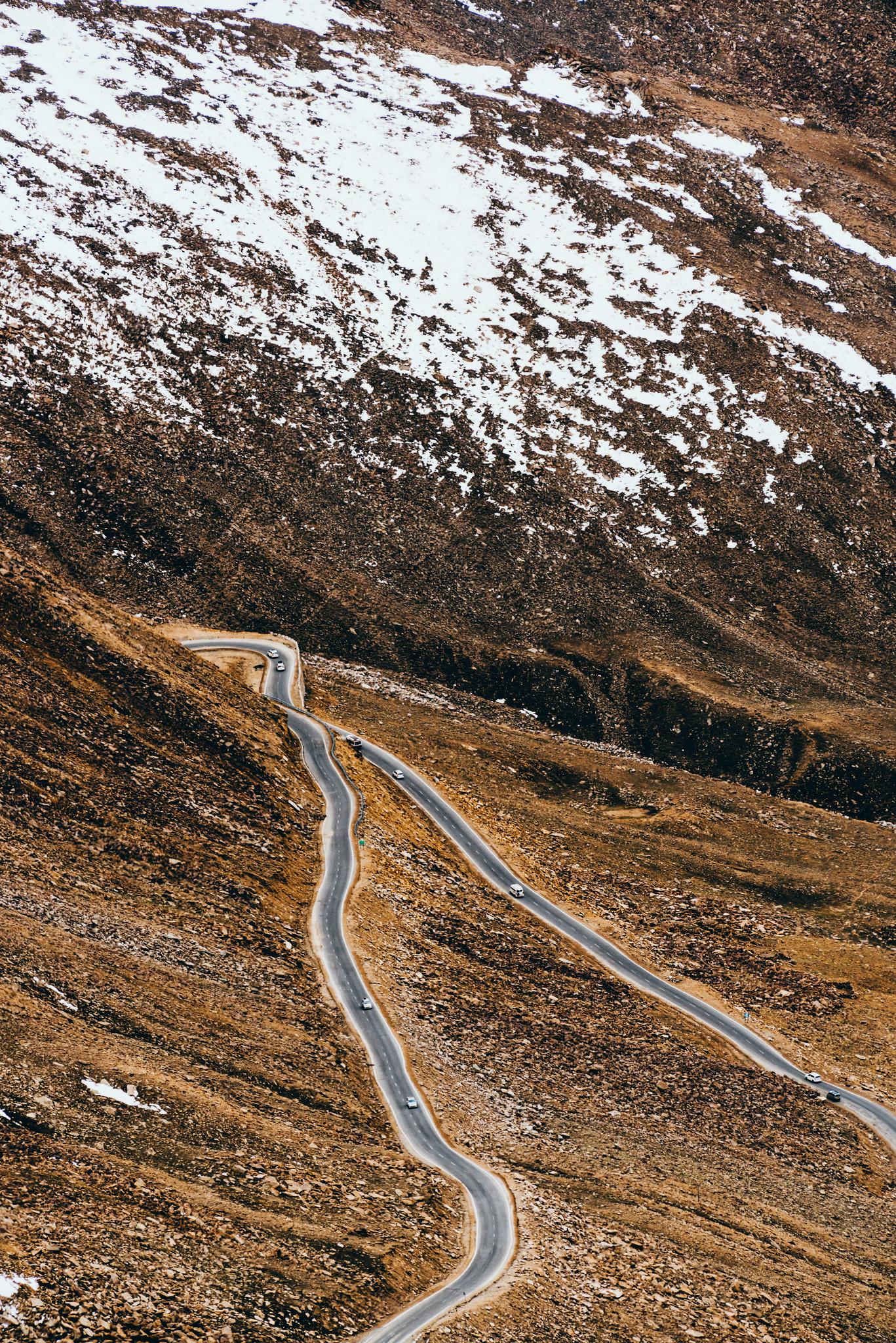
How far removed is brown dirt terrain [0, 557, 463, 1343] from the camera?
26.6 m

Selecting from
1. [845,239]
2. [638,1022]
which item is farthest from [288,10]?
[638,1022]

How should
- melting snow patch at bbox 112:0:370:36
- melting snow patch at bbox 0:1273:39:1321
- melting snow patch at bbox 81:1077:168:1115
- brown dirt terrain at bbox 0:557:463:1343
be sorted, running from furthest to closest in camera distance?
melting snow patch at bbox 112:0:370:36, melting snow patch at bbox 81:1077:168:1115, brown dirt terrain at bbox 0:557:463:1343, melting snow patch at bbox 0:1273:39:1321

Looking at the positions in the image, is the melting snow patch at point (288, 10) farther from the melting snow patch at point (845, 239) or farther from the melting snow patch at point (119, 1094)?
the melting snow patch at point (119, 1094)

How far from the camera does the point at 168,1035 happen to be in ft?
120

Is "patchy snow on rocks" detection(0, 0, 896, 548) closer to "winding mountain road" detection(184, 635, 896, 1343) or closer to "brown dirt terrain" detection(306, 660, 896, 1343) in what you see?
"brown dirt terrain" detection(306, 660, 896, 1343)

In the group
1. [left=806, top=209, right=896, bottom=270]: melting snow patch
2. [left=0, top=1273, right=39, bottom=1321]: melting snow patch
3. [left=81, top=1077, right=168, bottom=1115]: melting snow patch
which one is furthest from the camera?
[left=806, top=209, right=896, bottom=270]: melting snow patch

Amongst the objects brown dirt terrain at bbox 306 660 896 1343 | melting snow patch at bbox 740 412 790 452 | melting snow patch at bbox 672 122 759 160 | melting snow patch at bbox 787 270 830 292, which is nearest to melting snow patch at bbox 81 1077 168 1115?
brown dirt terrain at bbox 306 660 896 1343

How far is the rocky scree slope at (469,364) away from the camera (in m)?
95.4

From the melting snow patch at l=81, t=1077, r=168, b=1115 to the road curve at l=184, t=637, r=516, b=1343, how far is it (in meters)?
8.98

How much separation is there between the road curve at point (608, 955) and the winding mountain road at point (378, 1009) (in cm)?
6

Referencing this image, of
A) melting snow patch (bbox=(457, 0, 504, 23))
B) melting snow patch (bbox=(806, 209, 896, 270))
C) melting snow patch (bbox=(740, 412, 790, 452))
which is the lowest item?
melting snow patch (bbox=(740, 412, 790, 452))

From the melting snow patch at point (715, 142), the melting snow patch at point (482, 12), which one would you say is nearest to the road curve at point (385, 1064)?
the melting snow patch at point (715, 142)

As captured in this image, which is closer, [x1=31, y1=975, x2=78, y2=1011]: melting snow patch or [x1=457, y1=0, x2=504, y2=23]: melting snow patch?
[x1=31, y1=975, x2=78, y2=1011]: melting snow patch

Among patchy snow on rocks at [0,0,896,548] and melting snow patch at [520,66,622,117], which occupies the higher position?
melting snow patch at [520,66,622,117]
